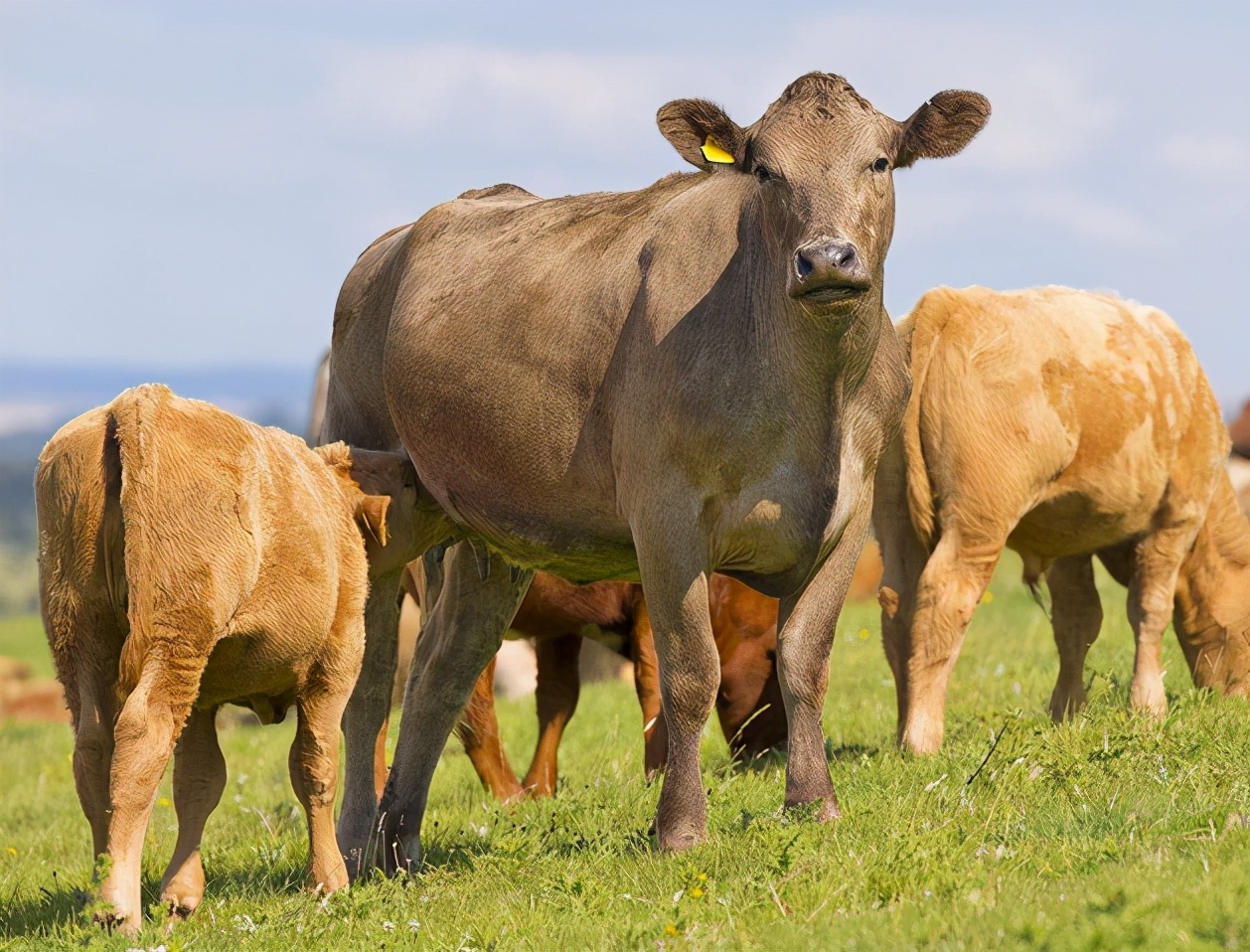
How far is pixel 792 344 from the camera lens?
598 centimetres

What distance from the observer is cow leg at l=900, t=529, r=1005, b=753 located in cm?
832

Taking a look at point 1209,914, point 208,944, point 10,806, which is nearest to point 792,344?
point 1209,914

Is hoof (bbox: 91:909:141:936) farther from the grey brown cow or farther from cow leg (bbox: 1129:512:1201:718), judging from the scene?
cow leg (bbox: 1129:512:1201:718)

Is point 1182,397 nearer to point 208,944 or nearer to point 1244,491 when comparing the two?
point 208,944

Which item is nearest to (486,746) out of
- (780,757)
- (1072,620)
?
(780,757)

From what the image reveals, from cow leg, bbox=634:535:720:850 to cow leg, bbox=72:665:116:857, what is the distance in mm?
1994

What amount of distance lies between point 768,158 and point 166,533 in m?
2.52

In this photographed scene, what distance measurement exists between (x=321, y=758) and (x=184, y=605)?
1129mm

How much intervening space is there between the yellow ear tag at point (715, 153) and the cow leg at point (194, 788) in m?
2.90

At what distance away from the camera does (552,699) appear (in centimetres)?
1011

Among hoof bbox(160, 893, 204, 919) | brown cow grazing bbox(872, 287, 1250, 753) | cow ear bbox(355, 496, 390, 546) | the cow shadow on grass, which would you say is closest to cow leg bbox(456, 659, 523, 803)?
the cow shadow on grass

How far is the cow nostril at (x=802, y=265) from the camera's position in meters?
5.52

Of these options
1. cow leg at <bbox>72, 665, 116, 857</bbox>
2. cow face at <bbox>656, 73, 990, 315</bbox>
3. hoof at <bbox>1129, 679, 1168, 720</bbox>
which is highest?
cow face at <bbox>656, 73, 990, 315</bbox>

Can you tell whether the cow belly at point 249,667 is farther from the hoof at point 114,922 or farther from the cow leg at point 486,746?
the cow leg at point 486,746
